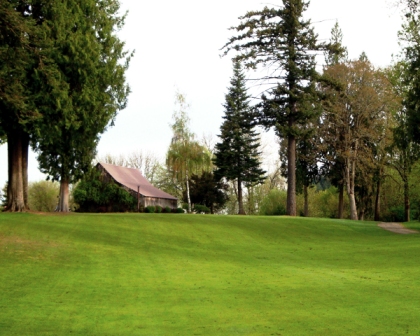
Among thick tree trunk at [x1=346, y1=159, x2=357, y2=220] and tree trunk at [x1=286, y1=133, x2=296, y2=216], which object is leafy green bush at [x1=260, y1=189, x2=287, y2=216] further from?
tree trunk at [x1=286, y1=133, x2=296, y2=216]

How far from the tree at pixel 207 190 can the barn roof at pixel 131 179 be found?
524cm

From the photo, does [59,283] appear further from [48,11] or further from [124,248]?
[48,11]

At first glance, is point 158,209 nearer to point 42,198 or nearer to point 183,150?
point 183,150

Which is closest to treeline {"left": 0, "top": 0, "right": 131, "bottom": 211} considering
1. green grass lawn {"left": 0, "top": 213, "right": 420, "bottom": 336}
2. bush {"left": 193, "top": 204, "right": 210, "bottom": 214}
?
green grass lawn {"left": 0, "top": 213, "right": 420, "bottom": 336}

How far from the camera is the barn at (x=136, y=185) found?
58406 millimetres

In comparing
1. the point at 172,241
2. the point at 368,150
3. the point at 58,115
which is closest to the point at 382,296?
the point at 172,241

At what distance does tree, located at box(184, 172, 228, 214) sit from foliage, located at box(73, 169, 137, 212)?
1247cm

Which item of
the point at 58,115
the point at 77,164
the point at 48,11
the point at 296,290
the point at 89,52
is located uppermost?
the point at 48,11

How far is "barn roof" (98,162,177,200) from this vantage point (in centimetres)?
5894

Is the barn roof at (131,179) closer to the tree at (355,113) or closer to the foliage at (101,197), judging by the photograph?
the foliage at (101,197)

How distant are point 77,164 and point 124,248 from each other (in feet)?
46.6

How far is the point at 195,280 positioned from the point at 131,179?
4943 cm

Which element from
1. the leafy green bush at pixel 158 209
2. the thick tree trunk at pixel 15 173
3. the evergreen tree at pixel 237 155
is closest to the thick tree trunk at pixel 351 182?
the evergreen tree at pixel 237 155

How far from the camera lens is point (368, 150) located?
163 ft
